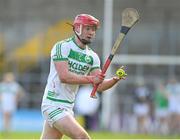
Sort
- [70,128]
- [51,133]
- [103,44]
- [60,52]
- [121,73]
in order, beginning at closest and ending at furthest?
[70,128] < [121,73] < [60,52] < [51,133] < [103,44]

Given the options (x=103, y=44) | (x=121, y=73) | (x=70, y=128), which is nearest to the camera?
(x=70, y=128)

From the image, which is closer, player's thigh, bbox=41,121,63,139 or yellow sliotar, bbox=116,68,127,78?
yellow sliotar, bbox=116,68,127,78

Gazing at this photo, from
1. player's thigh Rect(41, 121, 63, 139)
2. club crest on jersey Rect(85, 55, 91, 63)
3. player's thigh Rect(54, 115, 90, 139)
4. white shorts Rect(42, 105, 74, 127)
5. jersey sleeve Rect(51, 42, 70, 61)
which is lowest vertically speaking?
player's thigh Rect(41, 121, 63, 139)

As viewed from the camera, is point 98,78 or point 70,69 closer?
point 98,78

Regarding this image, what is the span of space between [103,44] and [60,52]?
18.1m

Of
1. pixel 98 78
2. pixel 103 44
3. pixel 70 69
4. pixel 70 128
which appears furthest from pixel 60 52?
pixel 103 44

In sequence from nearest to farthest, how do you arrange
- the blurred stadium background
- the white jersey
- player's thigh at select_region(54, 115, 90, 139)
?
player's thigh at select_region(54, 115, 90, 139)
the white jersey
the blurred stadium background

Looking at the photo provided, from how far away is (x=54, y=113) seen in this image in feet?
33.9

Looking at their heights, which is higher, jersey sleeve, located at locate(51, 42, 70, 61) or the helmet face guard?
the helmet face guard

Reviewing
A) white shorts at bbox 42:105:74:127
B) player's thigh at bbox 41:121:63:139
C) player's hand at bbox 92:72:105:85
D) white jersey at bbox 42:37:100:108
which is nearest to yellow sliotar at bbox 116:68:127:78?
player's hand at bbox 92:72:105:85

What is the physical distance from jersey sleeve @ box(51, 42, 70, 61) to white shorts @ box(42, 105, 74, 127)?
61 centimetres

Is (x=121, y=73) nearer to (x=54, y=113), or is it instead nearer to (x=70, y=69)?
(x=70, y=69)

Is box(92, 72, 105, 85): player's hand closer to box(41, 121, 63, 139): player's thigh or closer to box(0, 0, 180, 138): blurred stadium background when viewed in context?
box(41, 121, 63, 139): player's thigh

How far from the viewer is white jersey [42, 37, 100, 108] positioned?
34.2ft
